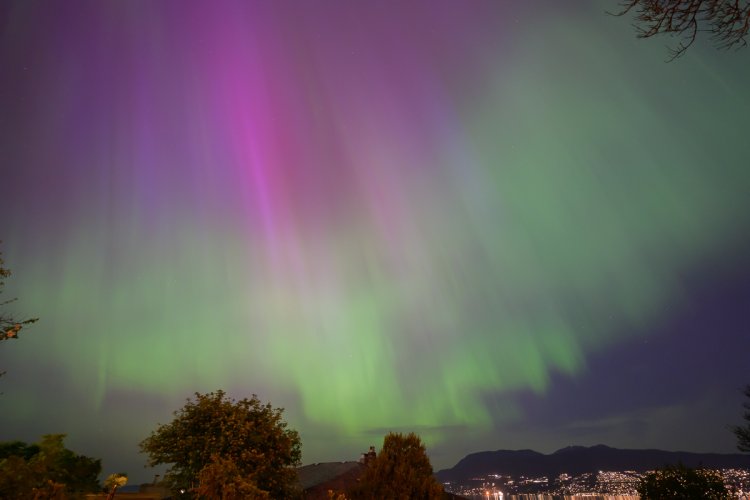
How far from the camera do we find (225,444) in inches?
1228

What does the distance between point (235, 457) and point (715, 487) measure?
36.1 meters

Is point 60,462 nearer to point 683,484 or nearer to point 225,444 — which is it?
point 225,444

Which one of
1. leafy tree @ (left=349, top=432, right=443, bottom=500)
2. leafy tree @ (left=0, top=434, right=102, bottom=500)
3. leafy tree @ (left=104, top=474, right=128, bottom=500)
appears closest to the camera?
leafy tree @ (left=104, top=474, right=128, bottom=500)

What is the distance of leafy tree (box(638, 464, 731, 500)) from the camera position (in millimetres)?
35906

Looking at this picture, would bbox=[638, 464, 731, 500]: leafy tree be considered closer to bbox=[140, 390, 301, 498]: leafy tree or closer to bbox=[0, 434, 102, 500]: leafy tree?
bbox=[140, 390, 301, 498]: leafy tree

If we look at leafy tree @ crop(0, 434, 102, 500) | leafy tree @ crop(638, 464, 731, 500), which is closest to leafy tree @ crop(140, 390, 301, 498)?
leafy tree @ crop(0, 434, 102, 500)

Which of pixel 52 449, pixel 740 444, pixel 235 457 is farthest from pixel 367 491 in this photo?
pixel 740 444

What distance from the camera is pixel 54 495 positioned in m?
12.8

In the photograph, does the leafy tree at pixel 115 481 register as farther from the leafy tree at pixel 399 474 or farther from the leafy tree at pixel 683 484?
the leafy tree at pixel 683 484

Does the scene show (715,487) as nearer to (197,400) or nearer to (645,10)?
(197,400)

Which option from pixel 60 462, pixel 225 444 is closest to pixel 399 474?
pixel 225 444

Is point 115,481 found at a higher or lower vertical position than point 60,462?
lower

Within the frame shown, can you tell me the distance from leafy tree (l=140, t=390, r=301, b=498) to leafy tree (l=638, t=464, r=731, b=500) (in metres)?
29.9

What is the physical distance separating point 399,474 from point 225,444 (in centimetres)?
1225
